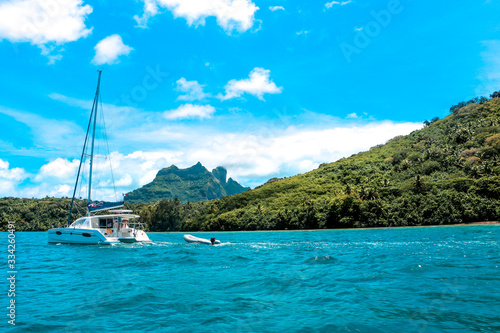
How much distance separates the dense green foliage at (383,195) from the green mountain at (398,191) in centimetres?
22

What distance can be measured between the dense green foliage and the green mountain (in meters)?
0.22

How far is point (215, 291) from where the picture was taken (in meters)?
14.5

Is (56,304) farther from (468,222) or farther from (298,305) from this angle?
(468,222)

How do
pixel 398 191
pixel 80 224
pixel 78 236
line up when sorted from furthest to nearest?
pixel 398 191
pixel 80 224
pixel 78 236

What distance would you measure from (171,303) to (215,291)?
8.42 ft

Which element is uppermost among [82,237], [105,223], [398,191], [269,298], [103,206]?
[398,191]

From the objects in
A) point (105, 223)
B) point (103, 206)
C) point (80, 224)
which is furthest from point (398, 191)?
point (80, 224)

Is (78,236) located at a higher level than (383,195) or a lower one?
lower

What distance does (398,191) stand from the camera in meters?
100

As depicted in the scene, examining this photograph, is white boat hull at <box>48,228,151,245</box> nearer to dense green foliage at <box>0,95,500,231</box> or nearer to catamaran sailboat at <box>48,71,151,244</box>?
catamaran sailboat at <box>48,71,151,244</box>

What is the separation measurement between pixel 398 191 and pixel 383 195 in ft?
16.0

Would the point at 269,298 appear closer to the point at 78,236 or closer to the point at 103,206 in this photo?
the point at 103,206

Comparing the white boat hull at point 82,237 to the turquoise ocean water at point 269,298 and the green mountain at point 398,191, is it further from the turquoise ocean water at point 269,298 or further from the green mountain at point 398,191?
the green mountain at point 398,191

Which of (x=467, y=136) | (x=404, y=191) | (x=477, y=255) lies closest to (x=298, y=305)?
(x=477, y=255)
